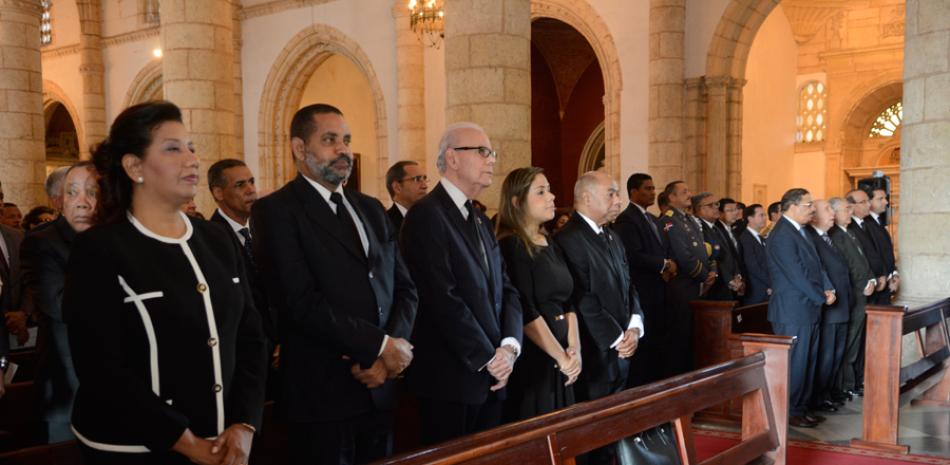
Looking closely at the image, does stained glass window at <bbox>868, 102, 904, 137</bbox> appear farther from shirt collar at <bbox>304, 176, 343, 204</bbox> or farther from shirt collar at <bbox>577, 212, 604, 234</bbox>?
shirt collar at <bbox>304, 176, 343, 204</bbox>

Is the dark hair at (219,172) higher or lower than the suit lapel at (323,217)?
higher

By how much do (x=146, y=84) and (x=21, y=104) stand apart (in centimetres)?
779

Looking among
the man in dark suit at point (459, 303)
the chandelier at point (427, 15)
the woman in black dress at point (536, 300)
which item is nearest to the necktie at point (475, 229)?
the man in dark suit at point (459, 303)

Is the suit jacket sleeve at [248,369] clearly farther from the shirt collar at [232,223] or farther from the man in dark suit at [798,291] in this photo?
the man in dark suit at [798,291]

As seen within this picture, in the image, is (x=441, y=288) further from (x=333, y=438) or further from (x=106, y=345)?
(x=106, y=345)

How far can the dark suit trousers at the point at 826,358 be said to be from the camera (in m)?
5.33

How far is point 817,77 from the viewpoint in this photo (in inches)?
586

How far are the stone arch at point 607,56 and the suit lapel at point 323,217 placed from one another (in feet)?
27.3

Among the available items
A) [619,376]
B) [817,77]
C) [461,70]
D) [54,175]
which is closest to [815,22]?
[817,77]

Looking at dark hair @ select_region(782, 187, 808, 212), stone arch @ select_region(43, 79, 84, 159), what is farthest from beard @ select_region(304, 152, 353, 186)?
stone arch @ select_region(43, 79, 84, 159)

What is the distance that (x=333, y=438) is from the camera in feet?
7.68

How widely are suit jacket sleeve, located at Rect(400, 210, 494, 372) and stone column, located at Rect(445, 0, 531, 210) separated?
208 cm

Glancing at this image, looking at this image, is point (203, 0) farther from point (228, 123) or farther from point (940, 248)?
point (940, 248)

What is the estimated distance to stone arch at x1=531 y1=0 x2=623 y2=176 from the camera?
10.2 meters
